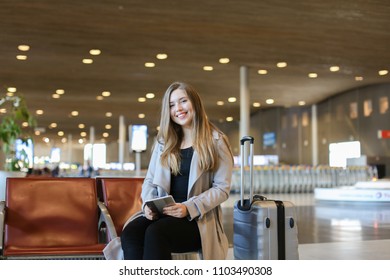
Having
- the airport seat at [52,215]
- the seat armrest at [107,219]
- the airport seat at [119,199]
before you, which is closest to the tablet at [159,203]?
the seat armrest at [107,219]

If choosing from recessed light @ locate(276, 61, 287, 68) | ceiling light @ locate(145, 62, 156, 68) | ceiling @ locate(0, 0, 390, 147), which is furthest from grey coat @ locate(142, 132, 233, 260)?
recessed light @ locate(276, 61, 287, 68)

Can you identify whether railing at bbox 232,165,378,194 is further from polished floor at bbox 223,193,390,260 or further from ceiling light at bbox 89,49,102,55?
polished floor at bbox 223,193,390,260

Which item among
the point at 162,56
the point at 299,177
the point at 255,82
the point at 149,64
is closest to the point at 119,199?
the point at 162,56

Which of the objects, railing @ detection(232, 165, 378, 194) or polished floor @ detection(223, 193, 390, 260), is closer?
polished floor @ detection(223, 193, 390, 260)

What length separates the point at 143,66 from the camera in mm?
16484

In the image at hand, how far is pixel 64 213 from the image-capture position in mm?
3697

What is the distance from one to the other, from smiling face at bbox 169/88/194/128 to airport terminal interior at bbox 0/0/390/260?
2.05 ft

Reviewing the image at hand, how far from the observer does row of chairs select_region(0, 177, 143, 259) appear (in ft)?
11.5

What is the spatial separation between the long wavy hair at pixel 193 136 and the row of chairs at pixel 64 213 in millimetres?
731

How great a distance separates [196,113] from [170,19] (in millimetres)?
8421

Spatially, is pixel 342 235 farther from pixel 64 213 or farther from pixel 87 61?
pixel 87 61

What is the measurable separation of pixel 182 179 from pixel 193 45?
35.7ft

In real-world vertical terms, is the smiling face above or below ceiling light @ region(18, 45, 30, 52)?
below
